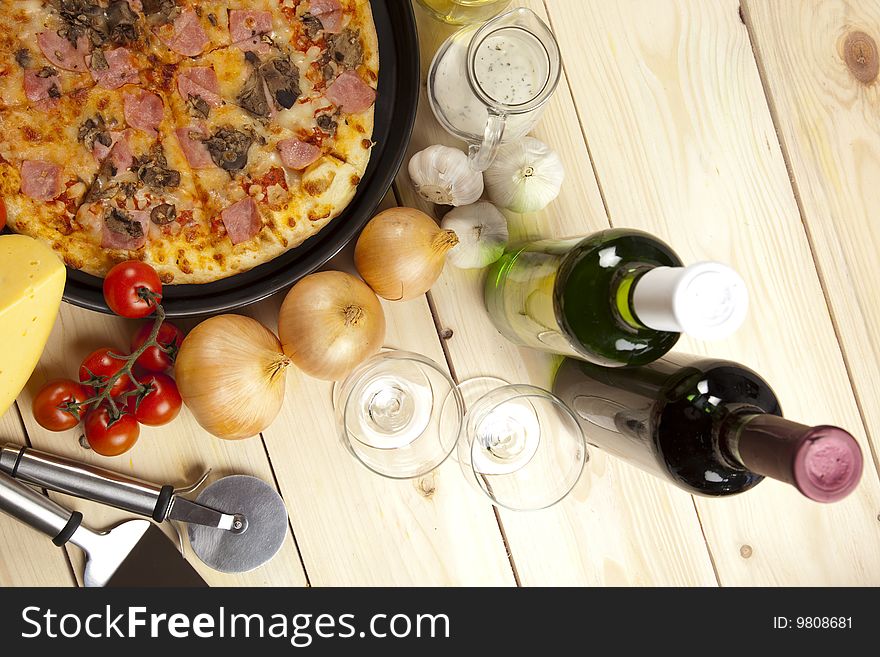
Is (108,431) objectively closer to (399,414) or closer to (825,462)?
(399,414)

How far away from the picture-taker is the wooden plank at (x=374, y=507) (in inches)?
49.1

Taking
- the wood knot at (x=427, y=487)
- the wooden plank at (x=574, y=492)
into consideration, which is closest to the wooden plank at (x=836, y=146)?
the wooden plank at (x=574, y=492)

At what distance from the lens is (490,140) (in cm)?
104

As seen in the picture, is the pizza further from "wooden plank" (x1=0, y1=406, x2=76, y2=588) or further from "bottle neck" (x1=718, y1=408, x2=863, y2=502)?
"bottle neck" (x1=718, y1=408, x2=863, y2=502)

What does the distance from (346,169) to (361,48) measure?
20cm

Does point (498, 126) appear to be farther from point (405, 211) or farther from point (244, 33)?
point (244, 33)

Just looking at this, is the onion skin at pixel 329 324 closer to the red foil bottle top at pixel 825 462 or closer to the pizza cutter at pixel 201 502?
the pizza cutter at pixel 201 502

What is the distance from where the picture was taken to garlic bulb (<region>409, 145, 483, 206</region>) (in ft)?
3.73

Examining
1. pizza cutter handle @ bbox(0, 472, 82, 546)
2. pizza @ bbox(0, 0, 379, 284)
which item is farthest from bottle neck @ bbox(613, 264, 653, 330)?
pizza cutter handle @ bbox(0, 472, 82, 546)

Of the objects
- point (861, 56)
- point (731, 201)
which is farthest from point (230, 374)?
point (861, 56)

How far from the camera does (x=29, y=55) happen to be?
44.3 inches

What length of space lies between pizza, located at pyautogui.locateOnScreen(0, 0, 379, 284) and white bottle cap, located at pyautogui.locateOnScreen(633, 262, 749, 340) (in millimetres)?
616

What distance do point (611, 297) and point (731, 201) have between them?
60 cm
